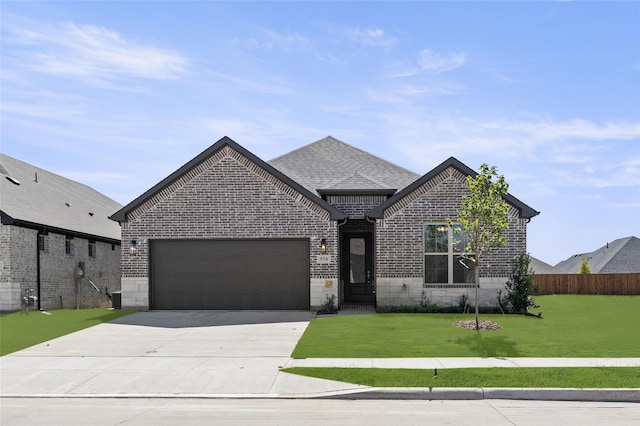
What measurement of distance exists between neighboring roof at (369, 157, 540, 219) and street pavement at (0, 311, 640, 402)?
20.5 ft

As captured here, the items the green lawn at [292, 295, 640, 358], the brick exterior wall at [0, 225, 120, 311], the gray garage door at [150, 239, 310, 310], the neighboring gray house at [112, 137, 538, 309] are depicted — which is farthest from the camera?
the brick exterior wall at [0, 225, 120, 311]

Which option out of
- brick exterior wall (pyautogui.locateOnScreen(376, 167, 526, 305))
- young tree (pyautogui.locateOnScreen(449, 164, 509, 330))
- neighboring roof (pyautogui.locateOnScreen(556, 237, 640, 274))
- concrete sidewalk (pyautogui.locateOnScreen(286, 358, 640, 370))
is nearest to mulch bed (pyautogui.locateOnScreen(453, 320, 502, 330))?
young tree (pyautogui.locateOnScreen(449, 164, 509, 330))

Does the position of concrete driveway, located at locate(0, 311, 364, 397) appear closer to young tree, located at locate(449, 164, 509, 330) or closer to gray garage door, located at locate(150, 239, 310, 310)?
gray garage door, located at locate(150, 239, 310, 310)

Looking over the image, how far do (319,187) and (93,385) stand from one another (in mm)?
14279

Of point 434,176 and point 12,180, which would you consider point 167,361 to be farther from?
point 12,180

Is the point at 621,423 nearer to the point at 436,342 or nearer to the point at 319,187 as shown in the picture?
the point at 436,342

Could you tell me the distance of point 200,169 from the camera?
68.5ft

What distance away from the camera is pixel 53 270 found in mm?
24984

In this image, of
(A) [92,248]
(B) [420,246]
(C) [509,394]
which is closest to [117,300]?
(A) [92,248]

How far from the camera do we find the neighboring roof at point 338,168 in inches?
912

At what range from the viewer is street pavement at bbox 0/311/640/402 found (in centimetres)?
918

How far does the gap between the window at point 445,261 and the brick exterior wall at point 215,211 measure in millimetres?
4458

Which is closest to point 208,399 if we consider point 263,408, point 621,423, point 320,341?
point 263,408

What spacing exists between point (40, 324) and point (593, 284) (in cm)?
3124
